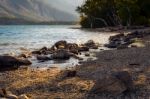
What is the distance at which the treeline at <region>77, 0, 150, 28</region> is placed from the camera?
341 ft

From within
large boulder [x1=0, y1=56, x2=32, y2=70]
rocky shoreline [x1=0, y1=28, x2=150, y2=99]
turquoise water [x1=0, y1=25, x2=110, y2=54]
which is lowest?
turquoise water [x1=0, y1=25, x2=110, y2=54]

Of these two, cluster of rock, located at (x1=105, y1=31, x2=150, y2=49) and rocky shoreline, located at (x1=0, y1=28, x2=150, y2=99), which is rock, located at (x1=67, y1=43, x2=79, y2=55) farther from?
rocky shoreline, located at (x1=0, y1=28, x2=150, y2=99)

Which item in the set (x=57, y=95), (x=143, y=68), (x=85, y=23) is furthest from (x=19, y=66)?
(x=85, y=23)

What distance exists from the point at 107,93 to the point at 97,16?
117 meters

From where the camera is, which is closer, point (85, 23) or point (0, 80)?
point (0, 80)

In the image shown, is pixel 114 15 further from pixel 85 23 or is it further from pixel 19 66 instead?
pixel 19 66

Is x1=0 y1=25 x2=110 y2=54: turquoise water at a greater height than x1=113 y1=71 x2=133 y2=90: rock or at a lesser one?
lesser

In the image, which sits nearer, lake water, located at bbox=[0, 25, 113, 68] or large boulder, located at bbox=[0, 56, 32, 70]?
large boulder, located at bbox=[0, 56, 32, 70]

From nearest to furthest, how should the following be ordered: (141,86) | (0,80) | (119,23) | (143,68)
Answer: (141,86) → (0,80) → (143,68) → (119,23)

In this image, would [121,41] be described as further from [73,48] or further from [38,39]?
[38,39]

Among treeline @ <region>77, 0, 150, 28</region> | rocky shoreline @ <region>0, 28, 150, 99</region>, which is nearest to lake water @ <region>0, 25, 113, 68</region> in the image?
treeline @ <region>77, 0, 150, 28</region>

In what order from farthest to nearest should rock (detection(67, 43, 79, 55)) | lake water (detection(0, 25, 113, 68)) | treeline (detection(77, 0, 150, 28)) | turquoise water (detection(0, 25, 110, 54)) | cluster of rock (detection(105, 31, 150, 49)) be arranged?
1. treeline (detection(77, 0, 150, 28))
2. turquoise water (detection(0, 25, 110, 54))
3. lake water (detection(0, 25, 113, 68))
4. cluster of rock (detection(105, 31, 150, 49))
5. rock (detection(67, 43, 79, 55))

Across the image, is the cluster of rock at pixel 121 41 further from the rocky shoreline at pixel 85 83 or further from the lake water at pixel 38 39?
the rocky shoreline at pixel 85 83

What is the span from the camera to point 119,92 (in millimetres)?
16250
